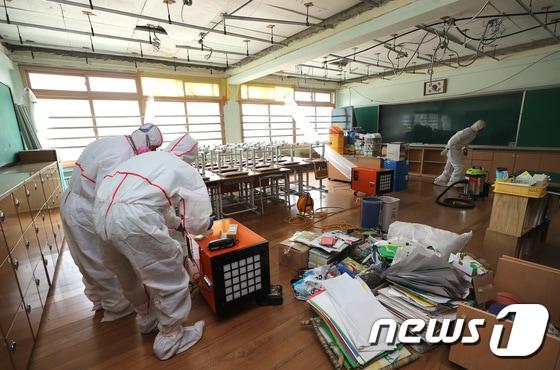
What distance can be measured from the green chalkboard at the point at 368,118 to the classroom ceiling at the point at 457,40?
103 centimetres

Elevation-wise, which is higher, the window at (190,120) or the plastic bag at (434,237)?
the window at (190,120)

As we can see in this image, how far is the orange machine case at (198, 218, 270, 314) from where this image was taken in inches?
70.1

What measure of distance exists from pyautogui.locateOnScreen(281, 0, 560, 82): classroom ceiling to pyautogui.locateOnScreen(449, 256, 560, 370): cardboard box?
2.68m

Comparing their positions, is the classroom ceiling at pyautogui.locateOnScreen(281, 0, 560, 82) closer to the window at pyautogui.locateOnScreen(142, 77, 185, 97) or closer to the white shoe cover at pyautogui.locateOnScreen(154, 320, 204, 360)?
the window at pyautogui.locateOnScreen(142, 77, 185, 97)

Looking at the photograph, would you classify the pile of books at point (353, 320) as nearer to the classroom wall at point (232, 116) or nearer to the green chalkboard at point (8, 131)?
the green chalkboard at point (8, 131)

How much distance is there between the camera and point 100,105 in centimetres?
560

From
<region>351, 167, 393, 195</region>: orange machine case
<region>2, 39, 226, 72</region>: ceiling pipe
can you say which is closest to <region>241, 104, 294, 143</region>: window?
<region>2, 39, 226, 72</region>: ceiling pipe

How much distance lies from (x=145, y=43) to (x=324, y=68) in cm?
411

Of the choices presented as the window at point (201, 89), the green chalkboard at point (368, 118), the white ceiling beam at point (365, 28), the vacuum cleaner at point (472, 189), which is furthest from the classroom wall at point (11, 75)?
the green chalkboard at point (368, 118)

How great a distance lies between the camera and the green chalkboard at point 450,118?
18.8 feet

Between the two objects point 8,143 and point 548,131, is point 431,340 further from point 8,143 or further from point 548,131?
point 548,131

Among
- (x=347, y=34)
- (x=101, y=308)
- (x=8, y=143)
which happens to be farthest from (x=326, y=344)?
(x=8, y=143)

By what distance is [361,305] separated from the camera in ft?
5.67

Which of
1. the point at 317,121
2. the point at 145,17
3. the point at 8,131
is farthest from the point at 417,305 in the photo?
the point at 317,121
